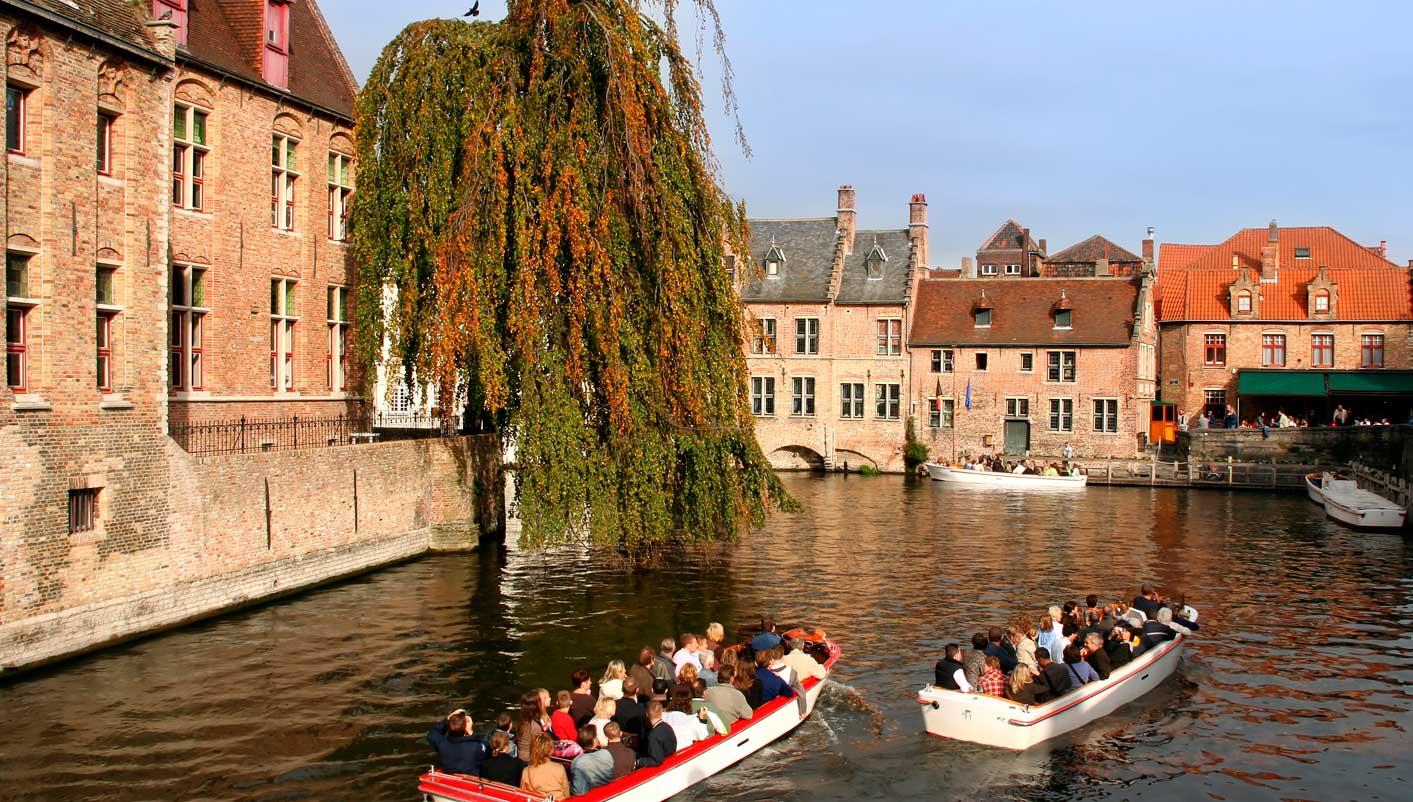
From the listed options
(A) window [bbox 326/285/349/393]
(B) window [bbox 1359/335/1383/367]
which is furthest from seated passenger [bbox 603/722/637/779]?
(B) window [bbox 1359/335/1383/367]

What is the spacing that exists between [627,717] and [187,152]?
1545 cm

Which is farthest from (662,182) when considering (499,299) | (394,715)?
(394,715)

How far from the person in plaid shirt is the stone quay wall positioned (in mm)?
12128

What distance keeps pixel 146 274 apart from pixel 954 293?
37152 millimetres

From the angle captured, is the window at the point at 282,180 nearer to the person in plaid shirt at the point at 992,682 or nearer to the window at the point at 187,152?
the window at the point at 187,152

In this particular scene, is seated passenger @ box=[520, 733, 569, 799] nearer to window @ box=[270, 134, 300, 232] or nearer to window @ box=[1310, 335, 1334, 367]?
window @ box=[270, 134, 300, 232]

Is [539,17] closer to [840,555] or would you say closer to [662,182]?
[662,182]

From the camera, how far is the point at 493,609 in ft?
68.4

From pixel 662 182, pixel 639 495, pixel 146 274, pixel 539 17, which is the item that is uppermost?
pixel 539 17

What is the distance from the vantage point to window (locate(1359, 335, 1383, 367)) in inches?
1914

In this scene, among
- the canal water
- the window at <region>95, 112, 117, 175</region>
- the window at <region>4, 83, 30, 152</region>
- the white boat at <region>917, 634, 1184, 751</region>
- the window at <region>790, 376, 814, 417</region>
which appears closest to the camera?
the canal water

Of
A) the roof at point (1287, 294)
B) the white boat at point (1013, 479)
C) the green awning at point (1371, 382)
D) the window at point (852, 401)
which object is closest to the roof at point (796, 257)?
the window at point (852, 401)

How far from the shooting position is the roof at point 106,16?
51.9 feet

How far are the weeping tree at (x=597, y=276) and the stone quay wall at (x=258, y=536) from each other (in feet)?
10.8
